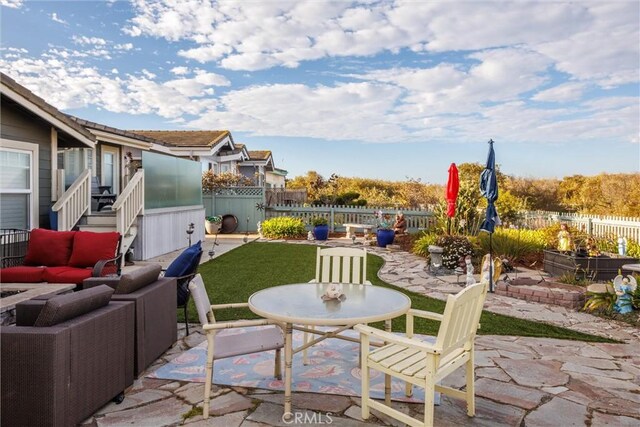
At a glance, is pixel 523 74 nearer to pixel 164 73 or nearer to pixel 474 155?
pixel 474 155

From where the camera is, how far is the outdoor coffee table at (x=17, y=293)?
3695 millimetres

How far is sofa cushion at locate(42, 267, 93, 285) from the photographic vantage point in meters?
5.39

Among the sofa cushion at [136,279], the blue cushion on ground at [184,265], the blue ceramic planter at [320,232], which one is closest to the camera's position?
the sofa cushion at [136,279]

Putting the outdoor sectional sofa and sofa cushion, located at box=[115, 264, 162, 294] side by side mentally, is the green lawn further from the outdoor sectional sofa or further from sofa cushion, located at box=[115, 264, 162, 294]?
sofa cushion, located at box=[115, 264, 162, 294]

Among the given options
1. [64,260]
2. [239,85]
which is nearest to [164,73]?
[239,85]

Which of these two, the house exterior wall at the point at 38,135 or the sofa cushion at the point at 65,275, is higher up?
the house exterior wall at the point at 38,135

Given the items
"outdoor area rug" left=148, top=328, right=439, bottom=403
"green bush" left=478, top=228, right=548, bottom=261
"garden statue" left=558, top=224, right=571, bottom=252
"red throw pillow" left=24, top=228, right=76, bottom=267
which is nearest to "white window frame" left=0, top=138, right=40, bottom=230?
"red throw pillow" left=24, top=228, right=76, bottom=267

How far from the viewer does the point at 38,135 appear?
7559 millimetres

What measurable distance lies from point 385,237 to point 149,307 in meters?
9.46

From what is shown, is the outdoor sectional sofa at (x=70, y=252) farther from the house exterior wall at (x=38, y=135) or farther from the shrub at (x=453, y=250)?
the shrub at (x=453, y=250)

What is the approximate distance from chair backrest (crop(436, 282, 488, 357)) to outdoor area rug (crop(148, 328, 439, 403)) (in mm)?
720

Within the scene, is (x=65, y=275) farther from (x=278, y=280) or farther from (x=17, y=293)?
(x=278, y=280)

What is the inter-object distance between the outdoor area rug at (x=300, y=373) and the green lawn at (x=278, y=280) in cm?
123

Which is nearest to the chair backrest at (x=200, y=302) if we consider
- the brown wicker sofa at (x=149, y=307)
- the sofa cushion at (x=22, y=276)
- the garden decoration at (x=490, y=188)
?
the brown wicker sofa at (x=149, y=307)
